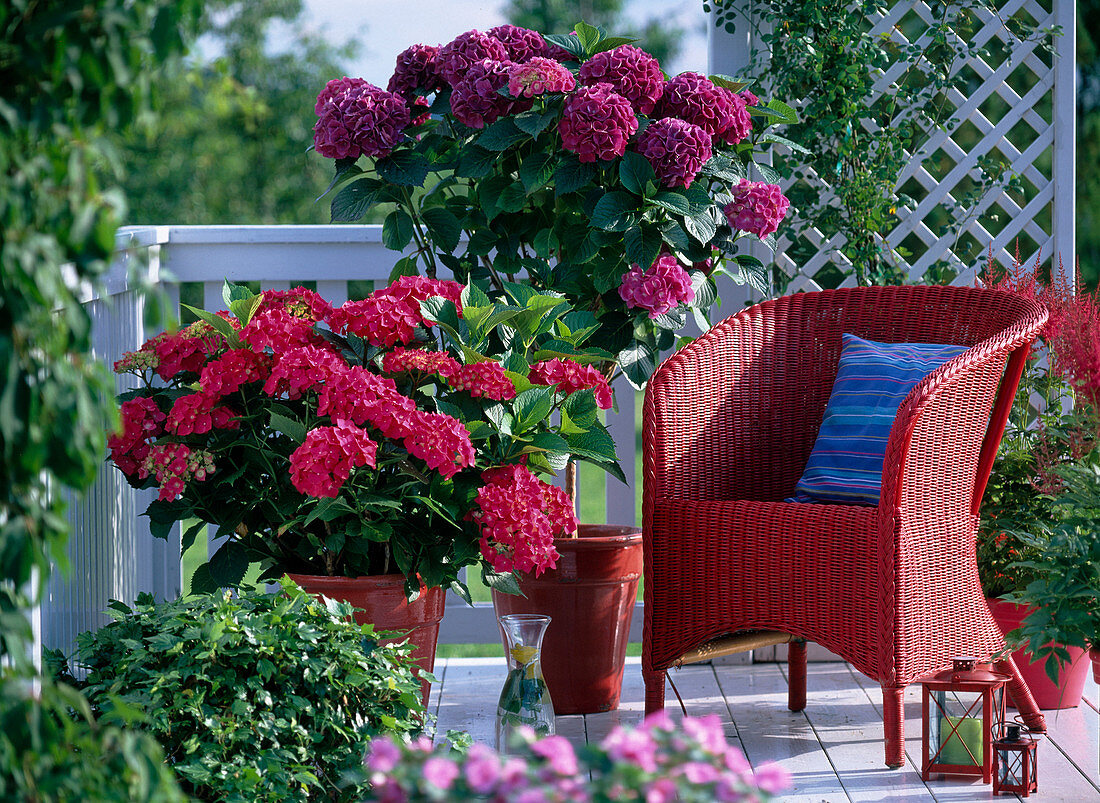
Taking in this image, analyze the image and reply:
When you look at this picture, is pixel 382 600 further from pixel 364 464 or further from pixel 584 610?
pixel 584 610

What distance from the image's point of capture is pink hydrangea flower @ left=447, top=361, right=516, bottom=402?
1.74m

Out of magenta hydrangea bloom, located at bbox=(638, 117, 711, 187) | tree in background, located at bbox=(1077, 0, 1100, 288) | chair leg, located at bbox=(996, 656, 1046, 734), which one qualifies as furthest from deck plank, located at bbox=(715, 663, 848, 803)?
tree in background, located at bbox=(1077, 0, 1100, 288)

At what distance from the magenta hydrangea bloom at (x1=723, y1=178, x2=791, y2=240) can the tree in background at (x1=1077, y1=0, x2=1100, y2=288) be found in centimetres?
481

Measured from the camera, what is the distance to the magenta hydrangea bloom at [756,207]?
2.22m

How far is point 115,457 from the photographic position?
1.78 meters

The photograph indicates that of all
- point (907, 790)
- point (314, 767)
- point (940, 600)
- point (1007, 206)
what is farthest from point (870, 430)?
point (314, 767)

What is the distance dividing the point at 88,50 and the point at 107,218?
0.13 metres

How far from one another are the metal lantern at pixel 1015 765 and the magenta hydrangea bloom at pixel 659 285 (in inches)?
37.9

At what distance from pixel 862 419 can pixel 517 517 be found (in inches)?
32.6

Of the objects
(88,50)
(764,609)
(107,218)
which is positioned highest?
(88,50)

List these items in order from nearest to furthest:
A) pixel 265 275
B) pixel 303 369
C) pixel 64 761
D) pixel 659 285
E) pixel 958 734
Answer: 1. pixel 64 761
2. pixel 303 369
3. pixel 958 734
4. pixel 659 285
5. pixel 265 275

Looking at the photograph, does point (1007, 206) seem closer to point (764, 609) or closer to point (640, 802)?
point (764, 609)

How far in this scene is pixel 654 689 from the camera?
2186mm

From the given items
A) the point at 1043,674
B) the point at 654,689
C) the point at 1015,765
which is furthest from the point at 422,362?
the point at 1043,674
